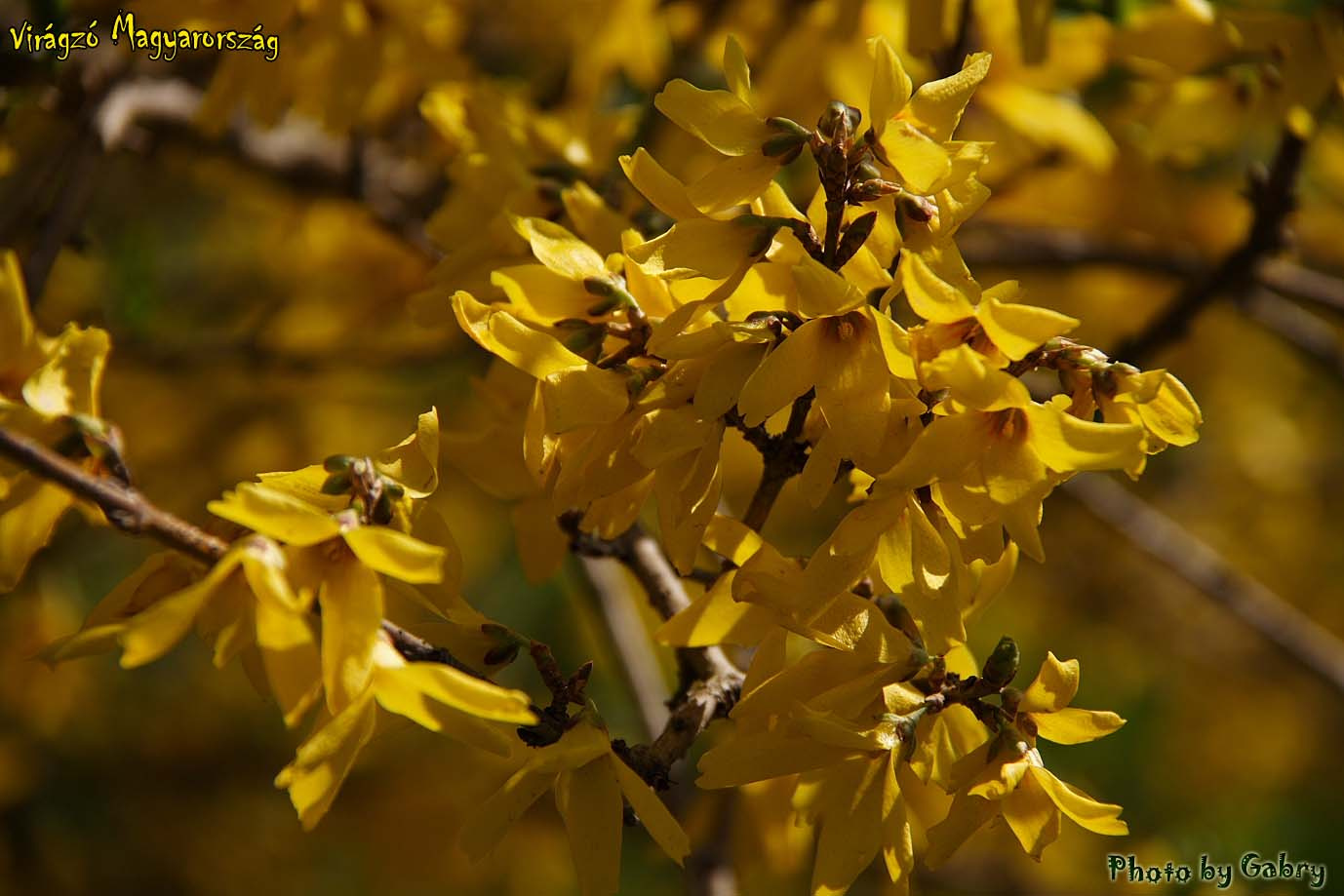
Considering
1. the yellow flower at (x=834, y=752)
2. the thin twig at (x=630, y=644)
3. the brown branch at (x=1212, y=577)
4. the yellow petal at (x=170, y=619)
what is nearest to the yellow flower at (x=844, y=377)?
the yellow flower at (x=834, y=752)

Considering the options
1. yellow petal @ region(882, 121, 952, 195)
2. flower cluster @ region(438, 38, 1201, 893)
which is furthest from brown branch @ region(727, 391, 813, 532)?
yellow petal @ region(882, 121, 952, 195)

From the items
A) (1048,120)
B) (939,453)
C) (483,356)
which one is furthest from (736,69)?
(1048,120)

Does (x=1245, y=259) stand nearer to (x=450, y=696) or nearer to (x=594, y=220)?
(x=594, y=220)

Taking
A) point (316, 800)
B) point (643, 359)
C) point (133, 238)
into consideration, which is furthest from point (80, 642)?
point (133, 238)

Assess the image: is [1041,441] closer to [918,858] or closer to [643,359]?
[643,359]

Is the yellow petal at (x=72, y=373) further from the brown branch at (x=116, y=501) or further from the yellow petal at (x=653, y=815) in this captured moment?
the yellow petal at (x=653, y=815)

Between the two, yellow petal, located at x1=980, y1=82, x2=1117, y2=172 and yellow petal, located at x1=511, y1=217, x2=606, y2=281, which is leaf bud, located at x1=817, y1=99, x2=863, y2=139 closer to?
yellow petal, located at x1=511, y1=217, x2=606, y2=281
